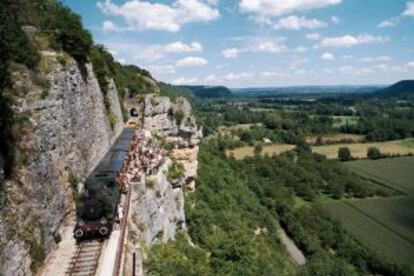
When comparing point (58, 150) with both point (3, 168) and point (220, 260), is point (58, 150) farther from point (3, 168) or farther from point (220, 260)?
point (220, 260)

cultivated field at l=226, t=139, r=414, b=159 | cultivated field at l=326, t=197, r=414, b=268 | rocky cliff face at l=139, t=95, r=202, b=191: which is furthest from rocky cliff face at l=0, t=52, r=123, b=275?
cultivated field at l=226, t=139, r=414, b=159

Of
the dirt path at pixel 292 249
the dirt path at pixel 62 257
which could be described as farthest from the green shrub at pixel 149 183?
the dirt path at pixel 292 249

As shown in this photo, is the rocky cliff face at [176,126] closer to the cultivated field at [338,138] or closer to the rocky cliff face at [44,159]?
the rocky cliff face at [44,159]

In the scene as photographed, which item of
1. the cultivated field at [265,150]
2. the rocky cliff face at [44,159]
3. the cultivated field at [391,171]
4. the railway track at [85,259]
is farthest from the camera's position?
the cultivated field at [265,150]

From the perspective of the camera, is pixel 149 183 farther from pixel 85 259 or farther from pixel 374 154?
pixel 374 154

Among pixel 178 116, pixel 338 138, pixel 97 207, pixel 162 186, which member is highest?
pixel 178 116

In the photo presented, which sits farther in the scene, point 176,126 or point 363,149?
point 363,149

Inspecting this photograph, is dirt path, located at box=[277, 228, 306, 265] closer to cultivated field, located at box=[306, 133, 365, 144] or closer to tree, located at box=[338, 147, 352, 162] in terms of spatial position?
tree, located at box=[338, 147, 352, 162]

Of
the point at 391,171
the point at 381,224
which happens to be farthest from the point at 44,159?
the point at 391,171

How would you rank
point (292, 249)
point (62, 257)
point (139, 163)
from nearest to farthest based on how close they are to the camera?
1. point (62, 257)
2. point (139, 163)
3. point (292, 249)
